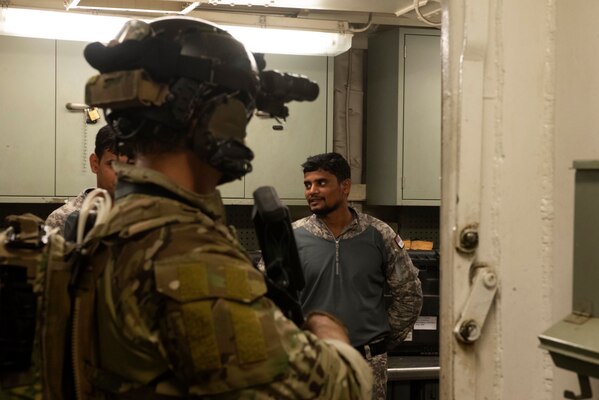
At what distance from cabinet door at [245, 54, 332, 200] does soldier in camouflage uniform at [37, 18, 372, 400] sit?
9.20 ft

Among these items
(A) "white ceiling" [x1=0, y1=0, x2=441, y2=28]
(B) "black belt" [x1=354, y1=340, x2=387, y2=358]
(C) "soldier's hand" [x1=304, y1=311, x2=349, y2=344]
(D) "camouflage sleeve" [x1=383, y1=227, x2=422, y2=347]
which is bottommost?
(B) "black belt" [x1=354, y1=340, x2=387, y2=358]

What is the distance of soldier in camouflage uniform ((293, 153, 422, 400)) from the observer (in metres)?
3.66

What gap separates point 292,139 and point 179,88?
300 cm

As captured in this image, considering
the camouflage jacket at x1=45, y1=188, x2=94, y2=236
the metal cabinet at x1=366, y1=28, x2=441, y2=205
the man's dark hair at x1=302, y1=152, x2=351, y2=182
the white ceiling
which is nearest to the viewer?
the camouflage jacket at x1=45, y1=188, x2=94, y2=236

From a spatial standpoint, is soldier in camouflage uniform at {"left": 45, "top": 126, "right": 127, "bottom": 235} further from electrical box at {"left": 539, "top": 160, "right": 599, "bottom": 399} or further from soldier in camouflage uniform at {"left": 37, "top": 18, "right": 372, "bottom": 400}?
electrical box at {"left": 539, "top": 160, "right": 599, "bottom": 399}

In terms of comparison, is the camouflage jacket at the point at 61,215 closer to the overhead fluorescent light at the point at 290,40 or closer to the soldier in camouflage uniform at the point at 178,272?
the overhead fluorescent light at the point at 290,40

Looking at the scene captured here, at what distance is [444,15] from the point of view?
5.40 feet

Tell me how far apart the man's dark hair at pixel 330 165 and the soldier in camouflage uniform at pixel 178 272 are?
239 cm

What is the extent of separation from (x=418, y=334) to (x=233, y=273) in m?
2.97

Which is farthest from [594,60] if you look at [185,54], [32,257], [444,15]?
[32,257]

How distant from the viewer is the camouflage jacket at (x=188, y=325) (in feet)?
3.98

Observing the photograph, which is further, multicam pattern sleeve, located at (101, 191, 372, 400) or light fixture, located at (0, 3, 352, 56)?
light fixture, located at (0, 3, 352, 56)

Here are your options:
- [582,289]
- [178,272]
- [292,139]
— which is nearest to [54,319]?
[178,272]

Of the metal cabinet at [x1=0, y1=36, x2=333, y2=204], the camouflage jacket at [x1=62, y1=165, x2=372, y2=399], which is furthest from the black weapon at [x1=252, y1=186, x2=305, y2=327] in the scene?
the metal cabinet at [x1=0, y1=36, x2=333, y2=204]
